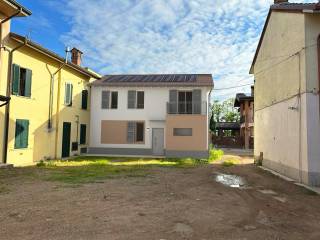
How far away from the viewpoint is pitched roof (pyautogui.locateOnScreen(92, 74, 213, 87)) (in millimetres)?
21970

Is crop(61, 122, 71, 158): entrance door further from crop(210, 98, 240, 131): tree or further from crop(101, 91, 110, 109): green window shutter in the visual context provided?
crop(210, 98, 240, 131): tree

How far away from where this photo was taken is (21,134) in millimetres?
14883

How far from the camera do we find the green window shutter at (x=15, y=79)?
1413cm

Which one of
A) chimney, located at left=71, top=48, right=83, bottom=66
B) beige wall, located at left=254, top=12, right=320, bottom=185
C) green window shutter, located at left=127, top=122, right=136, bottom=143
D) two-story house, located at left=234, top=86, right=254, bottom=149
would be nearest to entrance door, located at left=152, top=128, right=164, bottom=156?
green window shutter, located at left=127, top=122, right=136, bottom=143

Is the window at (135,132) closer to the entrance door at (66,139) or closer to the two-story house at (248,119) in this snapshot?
the entrance door at (66,139)

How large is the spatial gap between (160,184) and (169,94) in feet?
42.6

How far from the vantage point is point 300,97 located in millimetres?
11016

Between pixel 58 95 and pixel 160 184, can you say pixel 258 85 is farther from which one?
pixel 58 95

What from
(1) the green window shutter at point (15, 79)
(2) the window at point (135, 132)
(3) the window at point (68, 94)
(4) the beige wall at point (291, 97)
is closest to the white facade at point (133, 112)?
(2) the window at point (135, 132)

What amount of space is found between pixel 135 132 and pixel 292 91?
13.1 metres

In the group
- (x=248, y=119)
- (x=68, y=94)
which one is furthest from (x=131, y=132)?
(x=248, y=119)

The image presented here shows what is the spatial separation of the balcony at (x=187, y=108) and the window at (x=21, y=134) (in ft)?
33.6

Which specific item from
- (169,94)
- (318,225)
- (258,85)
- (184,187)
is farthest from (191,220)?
(169,94)

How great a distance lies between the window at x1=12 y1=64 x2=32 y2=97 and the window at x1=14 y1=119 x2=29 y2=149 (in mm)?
1435
